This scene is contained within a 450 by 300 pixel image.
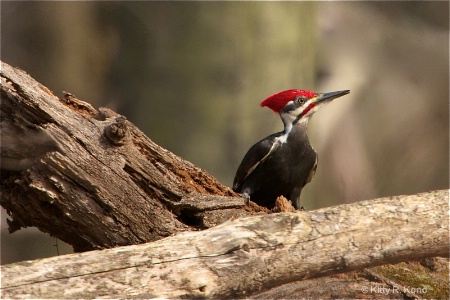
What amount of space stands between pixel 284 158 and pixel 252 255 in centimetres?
170

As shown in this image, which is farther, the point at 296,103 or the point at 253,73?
the point at 253,73

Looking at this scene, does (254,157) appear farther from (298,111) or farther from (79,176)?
(79,176)

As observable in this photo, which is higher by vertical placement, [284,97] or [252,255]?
[284,97]

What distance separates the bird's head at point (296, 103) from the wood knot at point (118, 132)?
1.60 metres

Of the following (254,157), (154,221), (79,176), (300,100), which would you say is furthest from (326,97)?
(79,176)

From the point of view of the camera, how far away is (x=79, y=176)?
3162 millimetres

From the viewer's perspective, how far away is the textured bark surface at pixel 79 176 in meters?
3.17

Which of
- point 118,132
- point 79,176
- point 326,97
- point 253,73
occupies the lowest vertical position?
point 79,176

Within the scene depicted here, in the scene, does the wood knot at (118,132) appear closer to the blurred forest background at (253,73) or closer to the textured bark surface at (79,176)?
the textured bark surface at (79,176)

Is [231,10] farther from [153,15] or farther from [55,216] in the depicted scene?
[55,216]

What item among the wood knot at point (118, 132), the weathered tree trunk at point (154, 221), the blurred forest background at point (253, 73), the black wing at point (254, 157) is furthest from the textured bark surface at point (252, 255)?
the blurred forest background at point (253, 73)

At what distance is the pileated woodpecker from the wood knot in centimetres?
132

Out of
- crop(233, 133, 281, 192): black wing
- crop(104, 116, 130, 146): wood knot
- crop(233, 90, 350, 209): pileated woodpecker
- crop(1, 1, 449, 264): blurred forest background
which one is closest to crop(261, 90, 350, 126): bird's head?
crop(233, 90, 350, 209): pileated woodpecker

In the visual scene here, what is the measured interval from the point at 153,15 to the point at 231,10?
55 cm
